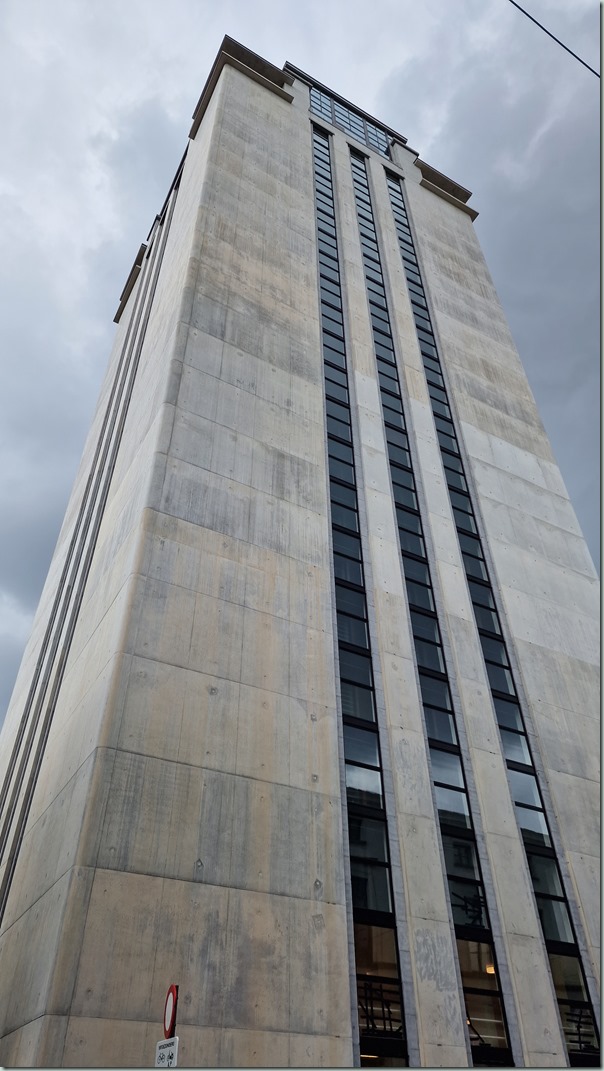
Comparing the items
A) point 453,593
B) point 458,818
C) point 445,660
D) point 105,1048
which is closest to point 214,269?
point 453,593

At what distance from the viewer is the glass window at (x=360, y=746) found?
64.7 ft

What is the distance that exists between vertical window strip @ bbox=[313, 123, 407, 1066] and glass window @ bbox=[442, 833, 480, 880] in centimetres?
201

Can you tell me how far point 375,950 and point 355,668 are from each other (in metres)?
7.49

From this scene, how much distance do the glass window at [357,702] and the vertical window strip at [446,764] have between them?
82.1 inches

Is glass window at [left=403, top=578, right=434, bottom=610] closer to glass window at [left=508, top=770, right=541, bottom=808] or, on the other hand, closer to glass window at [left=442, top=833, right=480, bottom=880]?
glass window at [left=508, top=770, right=541, bottom=808]

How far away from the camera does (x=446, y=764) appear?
2125 cm

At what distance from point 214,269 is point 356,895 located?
23.7 metres

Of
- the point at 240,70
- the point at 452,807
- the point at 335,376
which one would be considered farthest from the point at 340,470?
the point at 240,70

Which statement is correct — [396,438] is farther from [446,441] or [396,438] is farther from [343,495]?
[343,495]

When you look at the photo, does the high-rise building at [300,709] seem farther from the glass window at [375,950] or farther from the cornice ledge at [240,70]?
the cornice ledge at [240,70]

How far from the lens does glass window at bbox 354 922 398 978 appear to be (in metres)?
16.5

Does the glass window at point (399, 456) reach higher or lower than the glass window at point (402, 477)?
higher

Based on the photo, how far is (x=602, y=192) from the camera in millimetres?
11055

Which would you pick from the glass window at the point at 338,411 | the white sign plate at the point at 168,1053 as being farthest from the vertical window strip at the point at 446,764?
the white sign plate at the point at 168,1053
